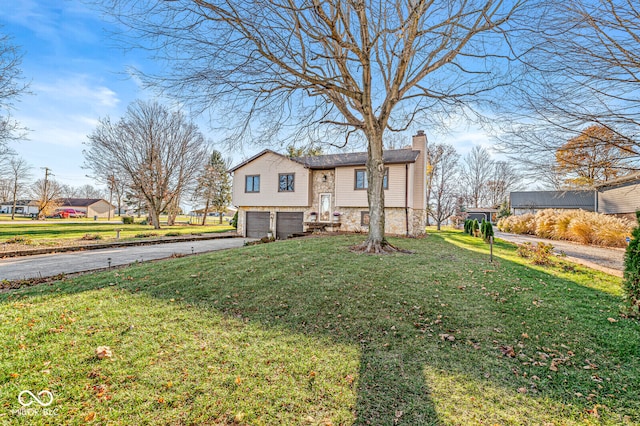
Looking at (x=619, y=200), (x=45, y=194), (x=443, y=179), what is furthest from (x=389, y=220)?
(x=45, y=194)

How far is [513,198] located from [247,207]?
110 ft

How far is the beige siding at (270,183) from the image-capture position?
1800 centimetres

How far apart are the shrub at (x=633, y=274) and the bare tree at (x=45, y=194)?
175ft

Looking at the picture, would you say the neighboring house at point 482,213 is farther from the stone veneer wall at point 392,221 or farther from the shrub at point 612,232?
the shrub at point 612,232

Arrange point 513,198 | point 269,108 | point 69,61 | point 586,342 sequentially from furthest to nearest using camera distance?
point 513,198, point 269,108, point 69,61, point 586,342

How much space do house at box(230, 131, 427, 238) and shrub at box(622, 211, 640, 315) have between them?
11345 mm

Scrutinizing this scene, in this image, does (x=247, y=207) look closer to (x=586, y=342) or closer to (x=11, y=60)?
(x=11, y=60)

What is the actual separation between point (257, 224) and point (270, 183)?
122 inches

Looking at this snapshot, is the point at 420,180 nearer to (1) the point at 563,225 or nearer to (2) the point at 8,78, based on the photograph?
(1) the point at 563,225

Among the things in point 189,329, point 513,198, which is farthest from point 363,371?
point 513,198

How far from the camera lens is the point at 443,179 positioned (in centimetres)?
2842

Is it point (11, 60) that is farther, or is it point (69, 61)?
point (11, 60)

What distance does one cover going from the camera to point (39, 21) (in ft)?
20.3

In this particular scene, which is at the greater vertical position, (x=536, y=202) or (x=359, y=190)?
(x=536, y=202)
